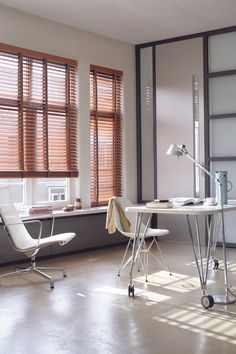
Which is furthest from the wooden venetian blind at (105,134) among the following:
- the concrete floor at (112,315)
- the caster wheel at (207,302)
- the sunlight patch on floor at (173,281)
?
the caster wheel at (207,302)

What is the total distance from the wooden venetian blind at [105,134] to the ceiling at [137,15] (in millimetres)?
747

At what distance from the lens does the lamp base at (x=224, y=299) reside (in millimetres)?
4516

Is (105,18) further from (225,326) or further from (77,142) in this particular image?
(225,326)

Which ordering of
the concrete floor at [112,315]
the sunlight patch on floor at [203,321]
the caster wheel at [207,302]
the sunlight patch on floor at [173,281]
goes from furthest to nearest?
1. the sunlight patch on floor at [173,281]
2. the caster wheel at [207,302]
3. the sunlight patch on floor at [203,321]
4. the concrete floor at [112,315]

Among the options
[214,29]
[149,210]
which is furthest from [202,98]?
[149,210]

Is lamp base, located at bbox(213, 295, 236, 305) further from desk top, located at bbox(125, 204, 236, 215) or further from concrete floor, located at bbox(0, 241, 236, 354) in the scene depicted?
desk top, located at bbox(125, 204, 236, 215)

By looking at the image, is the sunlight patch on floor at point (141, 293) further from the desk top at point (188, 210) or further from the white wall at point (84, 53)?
the white wall at point (84, 53)

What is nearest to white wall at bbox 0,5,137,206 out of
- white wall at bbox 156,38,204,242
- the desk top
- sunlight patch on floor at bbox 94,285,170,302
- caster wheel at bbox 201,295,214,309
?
white wall at bbox 156,38,204,242

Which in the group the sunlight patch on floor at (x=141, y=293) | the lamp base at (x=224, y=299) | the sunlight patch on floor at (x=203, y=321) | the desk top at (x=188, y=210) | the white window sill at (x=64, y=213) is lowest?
the sunlight patch on floor at (x=203, y=321)

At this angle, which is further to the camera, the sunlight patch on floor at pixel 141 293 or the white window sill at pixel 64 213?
the white window sill at pixel 64 213

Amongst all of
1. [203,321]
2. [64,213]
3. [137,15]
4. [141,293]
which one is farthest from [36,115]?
[203,321]

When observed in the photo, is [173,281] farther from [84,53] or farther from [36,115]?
[84,53]

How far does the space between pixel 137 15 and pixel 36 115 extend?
80.4 inches

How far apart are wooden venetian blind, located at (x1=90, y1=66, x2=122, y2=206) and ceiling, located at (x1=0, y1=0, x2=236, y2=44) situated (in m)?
0.75
